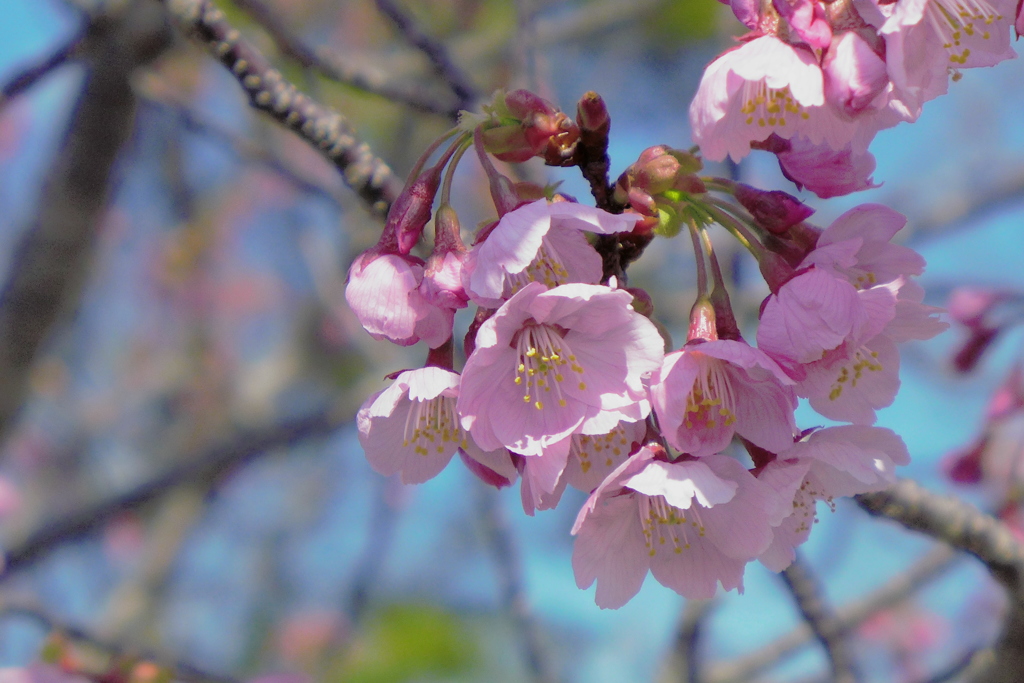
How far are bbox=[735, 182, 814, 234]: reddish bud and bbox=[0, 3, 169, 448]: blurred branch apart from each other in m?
1.59

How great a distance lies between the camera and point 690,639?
6.91ft

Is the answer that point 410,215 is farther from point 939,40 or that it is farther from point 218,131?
point 218,131

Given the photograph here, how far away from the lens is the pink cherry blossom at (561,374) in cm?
90

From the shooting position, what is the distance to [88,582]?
5137 millimetres

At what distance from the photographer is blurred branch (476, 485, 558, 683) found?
7.55ft

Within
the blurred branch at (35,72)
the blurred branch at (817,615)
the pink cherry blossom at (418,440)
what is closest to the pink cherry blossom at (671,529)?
the pink cherry blossom at (418,440)

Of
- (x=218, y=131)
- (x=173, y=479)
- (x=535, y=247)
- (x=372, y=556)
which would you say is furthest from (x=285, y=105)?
(x=372, y=556)

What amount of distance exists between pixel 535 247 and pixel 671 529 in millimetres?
447

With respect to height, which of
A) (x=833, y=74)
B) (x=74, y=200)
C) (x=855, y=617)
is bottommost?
(x=855, y=617)

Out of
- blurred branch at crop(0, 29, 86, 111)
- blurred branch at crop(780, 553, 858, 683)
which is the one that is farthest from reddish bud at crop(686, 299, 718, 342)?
blurred branch at crop(0, 29, 86, 111)

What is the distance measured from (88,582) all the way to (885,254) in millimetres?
5451

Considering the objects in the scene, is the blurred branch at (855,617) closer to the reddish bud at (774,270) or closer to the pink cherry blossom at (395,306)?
the reddish bud at (774,270)

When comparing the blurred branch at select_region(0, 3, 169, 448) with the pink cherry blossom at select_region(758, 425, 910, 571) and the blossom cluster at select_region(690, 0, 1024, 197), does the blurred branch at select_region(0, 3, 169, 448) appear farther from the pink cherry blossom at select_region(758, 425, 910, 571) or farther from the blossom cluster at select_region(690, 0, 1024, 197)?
the pink cherry blossom at select_region(758, 425, 910, 571)

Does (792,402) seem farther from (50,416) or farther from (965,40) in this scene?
(50,416)
